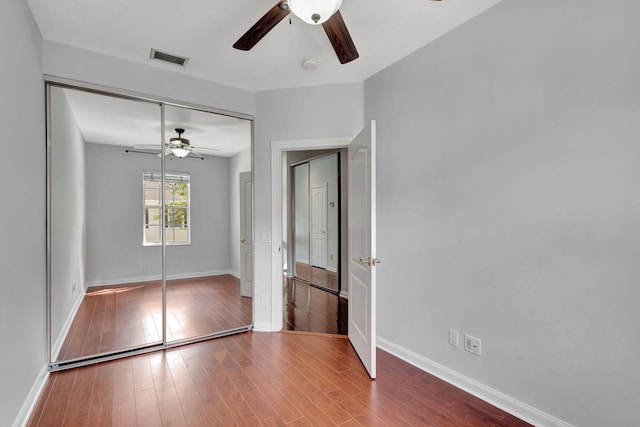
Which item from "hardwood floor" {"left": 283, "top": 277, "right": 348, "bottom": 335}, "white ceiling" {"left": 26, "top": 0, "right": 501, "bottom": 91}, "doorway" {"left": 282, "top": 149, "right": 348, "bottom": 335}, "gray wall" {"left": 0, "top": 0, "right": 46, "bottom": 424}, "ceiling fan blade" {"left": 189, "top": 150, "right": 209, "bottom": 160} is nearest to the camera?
"gray wall" {"left": 0, "top": 0, "right": 46, "bottom": 424}

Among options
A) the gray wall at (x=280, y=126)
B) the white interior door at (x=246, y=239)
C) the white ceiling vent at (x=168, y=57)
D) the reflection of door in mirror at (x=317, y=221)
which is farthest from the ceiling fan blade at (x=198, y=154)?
the reflection of door in mirror at (x=317, y=221)

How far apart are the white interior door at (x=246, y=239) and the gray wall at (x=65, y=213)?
1476 millimetres

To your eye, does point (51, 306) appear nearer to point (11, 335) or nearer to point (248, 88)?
point (11, 335)

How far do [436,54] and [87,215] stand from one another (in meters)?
3.46

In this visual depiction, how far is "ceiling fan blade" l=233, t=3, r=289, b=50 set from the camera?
5.39ft

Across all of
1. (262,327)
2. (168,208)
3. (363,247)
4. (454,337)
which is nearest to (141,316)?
(168,208)

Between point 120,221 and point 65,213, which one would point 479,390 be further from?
point 65,213

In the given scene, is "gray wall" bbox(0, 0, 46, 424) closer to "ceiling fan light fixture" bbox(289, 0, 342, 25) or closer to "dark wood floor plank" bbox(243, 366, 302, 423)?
"dark wood floor plank" bbox(243, 366, 302, 423)

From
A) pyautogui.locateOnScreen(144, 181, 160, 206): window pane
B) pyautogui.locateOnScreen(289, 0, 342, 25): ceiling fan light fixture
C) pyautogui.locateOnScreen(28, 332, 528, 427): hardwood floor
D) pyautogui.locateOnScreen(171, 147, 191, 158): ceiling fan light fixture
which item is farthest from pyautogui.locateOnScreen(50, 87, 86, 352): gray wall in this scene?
pyautogui.locateOnScreen(289, 0, 342, 25): ceiling fan light fixture

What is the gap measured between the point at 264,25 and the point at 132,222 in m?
2.25

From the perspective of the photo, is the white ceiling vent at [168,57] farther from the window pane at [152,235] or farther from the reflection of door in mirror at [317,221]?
the reflection of door in mirror at [317,221]

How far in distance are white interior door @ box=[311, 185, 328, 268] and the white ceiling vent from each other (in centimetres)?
289

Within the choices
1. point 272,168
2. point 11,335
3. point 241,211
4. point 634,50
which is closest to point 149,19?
point 272,168

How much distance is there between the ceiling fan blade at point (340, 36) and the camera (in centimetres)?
175
